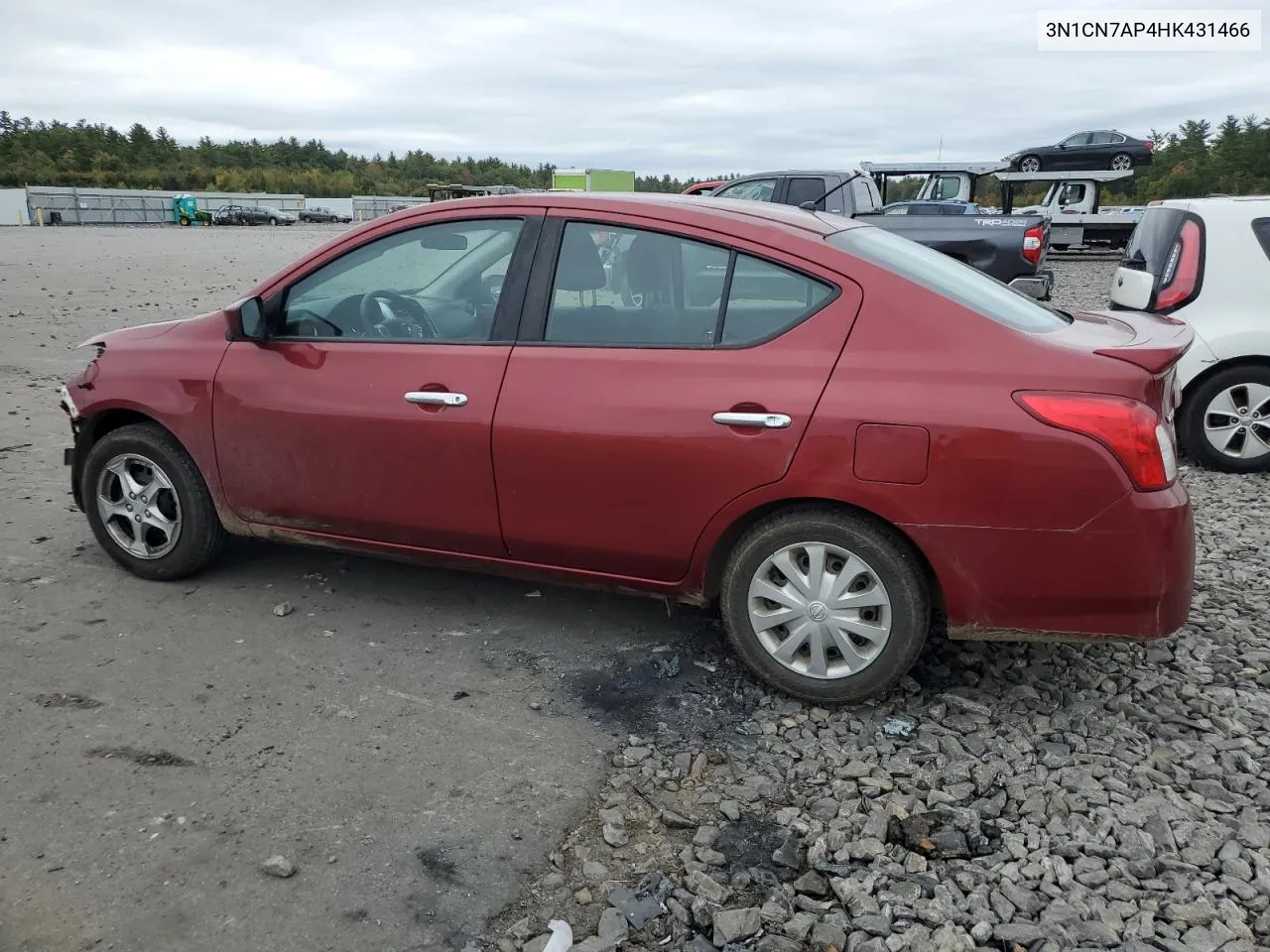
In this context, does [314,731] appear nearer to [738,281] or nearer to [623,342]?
[623,342]

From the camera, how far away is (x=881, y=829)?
2842 millimetres

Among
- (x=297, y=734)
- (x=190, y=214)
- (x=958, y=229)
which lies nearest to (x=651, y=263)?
(x=297, y=734)

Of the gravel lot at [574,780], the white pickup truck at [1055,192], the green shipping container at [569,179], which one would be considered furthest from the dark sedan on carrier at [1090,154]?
the gravel lot at [574,780]

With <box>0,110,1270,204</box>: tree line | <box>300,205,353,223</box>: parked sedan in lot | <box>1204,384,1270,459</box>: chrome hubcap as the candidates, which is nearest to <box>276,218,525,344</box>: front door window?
<box>1204,384,1270,459</box>: chrome hubcap

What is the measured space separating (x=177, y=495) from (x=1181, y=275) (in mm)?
6042

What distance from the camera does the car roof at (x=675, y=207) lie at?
12.1ft

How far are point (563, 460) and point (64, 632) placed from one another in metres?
2.23

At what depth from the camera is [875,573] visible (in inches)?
131

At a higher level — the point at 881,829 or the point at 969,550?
the point at 969,550

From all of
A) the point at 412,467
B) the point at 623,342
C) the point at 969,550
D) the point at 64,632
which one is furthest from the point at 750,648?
the point at 64,632

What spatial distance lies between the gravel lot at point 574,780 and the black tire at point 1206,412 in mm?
2036

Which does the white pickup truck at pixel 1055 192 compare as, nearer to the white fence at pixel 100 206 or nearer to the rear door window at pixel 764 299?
the rear door window at pixel 764 299

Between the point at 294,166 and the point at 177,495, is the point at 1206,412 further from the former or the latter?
the point at 294,166

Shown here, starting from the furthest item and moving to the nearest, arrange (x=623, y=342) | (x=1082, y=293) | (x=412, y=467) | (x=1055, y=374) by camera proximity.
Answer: (x=1082, y=293) < (x=412, y=467) < (x=623, y=342) < (x=1055, y=374)
